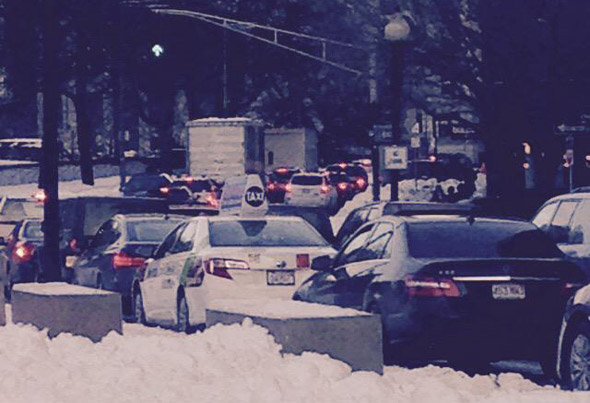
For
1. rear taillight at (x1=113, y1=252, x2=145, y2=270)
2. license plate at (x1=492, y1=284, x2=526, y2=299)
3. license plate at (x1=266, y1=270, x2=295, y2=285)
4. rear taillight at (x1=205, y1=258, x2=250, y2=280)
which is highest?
license plate at (x1=492, y1=284, x2=526, y2=299)

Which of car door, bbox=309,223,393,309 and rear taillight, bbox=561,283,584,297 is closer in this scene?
rear taillight, bbox=561,283,584,297

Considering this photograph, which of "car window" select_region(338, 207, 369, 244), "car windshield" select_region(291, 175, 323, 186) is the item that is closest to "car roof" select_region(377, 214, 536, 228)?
"car window" select_region(338, 207, 369, 244)

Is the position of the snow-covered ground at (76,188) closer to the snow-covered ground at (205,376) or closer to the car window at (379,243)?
the car window at (379,243)

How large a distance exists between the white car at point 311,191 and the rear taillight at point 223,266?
4940cm

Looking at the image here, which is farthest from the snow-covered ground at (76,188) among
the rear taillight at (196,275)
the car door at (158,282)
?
the rear taillight at (196,275)

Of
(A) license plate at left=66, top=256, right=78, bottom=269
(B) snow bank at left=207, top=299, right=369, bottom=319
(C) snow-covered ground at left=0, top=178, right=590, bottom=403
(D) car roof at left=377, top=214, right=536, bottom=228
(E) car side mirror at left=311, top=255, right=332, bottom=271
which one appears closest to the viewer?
(C) snow-covered ground at left=0, top=178, right=590, bottom=403

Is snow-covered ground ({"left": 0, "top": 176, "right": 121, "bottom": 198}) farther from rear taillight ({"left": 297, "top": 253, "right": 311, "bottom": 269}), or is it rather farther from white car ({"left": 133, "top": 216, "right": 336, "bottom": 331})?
rear taillight ({"left": 297, "top": 253, "right": 311, "bottom": 269})

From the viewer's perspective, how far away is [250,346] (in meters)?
11.6

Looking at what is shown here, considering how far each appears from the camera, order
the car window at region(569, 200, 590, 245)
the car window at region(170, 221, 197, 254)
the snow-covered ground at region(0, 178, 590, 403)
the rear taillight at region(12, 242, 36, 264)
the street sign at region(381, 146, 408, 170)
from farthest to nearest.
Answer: the street sign at region(381, 146, 408, 170)
the rear taillight at region(12, 242, 36, 264)
the car window at region(170, 221, 197, 254)
the car window at region(569, 200, 590, 245)
the snow-covered ground at region(0, 178, 590, 403)

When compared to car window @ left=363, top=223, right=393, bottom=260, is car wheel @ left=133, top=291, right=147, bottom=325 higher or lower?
lower

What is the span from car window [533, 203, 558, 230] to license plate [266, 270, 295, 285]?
2.78m

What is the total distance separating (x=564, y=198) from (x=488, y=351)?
5.18 metres

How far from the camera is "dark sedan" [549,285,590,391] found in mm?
12836

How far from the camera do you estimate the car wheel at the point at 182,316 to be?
19562mm
